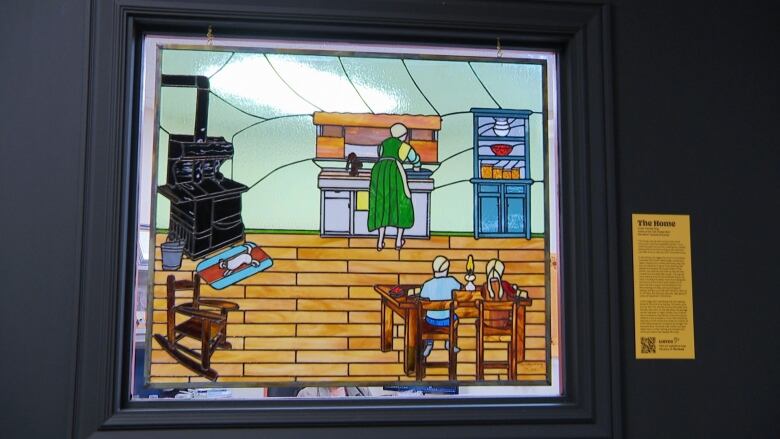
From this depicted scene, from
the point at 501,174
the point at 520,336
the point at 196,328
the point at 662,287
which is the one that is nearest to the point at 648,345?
the point at 662,287

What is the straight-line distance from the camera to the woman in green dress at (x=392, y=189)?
1662mm

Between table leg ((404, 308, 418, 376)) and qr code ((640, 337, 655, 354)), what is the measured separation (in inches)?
22.5

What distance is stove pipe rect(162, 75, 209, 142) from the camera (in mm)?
1633

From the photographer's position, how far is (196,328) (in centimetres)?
159

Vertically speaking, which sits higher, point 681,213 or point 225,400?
point 681,213

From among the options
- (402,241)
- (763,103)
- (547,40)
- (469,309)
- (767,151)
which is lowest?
(469,309)

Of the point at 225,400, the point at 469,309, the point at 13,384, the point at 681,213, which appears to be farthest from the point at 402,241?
the point at 13,384

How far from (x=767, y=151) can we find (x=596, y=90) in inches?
19.1

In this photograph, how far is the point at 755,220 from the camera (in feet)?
5.49

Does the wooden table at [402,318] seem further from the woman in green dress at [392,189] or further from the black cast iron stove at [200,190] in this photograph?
the black cast iron stove at [200,190]

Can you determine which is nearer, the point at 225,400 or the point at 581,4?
the point at 225,400

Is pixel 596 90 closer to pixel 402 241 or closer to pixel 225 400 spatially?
pixel 402 241

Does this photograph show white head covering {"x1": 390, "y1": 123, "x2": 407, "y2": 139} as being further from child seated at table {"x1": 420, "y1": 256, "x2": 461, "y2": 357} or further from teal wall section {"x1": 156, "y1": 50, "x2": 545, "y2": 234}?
child seated at table {"x1": 420, "y1": 256, "x2": 461, "y2": 357}

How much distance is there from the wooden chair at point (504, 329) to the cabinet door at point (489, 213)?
0.62 ft
